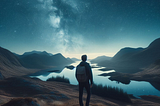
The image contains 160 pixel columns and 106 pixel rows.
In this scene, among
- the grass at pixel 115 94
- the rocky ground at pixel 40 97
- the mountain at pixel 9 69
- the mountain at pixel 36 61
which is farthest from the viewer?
the mountain at pixel 36 61

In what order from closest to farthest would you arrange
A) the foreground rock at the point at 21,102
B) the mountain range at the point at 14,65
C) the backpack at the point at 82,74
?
1. the backpack at the point at 82,74
2. the foreground rock at the point at 21,102
3. the mountain range at the point at 14,65

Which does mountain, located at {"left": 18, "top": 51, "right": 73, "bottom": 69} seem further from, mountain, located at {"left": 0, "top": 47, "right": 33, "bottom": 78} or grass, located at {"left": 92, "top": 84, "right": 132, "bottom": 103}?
grass, located at {"left": 92, "top": 84, "right": 132, "bottom": 103}

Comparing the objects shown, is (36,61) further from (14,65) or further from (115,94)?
(115,94)

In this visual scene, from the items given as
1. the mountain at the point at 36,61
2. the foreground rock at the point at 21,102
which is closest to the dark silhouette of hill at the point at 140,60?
the foreground rock at the point at 21,102

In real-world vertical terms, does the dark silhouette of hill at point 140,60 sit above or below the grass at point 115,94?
above

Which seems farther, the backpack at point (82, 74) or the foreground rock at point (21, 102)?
the foreground rock at point (21, 102)

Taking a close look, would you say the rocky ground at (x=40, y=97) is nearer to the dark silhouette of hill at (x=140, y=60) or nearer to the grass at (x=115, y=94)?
the grass at (x=115, y=94)

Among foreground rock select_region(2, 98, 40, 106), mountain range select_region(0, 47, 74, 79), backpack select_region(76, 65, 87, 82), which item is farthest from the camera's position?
mountain range select_region(0, 47, 74, 79)

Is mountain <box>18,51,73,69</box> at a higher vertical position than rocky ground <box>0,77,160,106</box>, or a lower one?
higher

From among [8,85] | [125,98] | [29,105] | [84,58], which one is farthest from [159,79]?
[8,85]

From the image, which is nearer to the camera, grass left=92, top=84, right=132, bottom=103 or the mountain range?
grass left=92, top=84, right=132, bottom=103

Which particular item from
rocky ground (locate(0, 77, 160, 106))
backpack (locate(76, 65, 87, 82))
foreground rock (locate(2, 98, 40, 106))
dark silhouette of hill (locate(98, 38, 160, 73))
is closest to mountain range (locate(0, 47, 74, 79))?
rocky ground (locate(0, 77, 160, 106))

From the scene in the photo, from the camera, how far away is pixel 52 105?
16.7 ft

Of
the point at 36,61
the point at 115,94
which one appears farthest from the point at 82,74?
the point at 36,61
